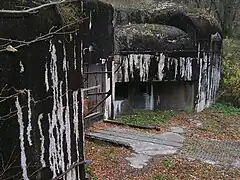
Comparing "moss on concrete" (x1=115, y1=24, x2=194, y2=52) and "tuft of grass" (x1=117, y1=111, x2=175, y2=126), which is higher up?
"moss on concrete" (x1=115, y1=24, x2=194, y2=52)

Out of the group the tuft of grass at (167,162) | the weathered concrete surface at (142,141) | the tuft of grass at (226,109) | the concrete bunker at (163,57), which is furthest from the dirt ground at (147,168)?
the tuft of grass at (226,109)

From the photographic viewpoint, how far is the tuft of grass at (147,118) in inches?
467

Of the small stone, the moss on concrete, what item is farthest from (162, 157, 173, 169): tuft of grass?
the moss on concrete

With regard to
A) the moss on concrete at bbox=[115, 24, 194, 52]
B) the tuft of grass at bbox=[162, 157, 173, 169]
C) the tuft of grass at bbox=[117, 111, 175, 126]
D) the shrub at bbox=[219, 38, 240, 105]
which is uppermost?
the moss on concrete at bbox=[115, 24, 194, 52]

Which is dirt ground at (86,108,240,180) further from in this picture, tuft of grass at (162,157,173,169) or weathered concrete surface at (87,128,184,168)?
Answer: weathered concrete surface at (87,128,184,168)

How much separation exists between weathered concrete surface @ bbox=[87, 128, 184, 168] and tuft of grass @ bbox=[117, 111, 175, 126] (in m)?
1.21

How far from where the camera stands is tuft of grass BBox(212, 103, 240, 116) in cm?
1471

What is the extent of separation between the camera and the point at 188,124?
485 inches

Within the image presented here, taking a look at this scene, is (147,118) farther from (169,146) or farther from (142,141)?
(169,146)

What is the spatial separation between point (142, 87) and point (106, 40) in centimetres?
364

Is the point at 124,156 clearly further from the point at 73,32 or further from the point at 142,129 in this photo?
the point at 73,32

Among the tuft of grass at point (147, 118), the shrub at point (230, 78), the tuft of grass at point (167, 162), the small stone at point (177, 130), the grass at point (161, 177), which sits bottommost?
the small stone at point (177, 130)

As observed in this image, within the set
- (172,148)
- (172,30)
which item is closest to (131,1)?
(172,30)

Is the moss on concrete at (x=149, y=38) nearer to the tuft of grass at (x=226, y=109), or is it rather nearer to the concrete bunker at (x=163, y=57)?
the concrete bunker at (x=163, y=57)
